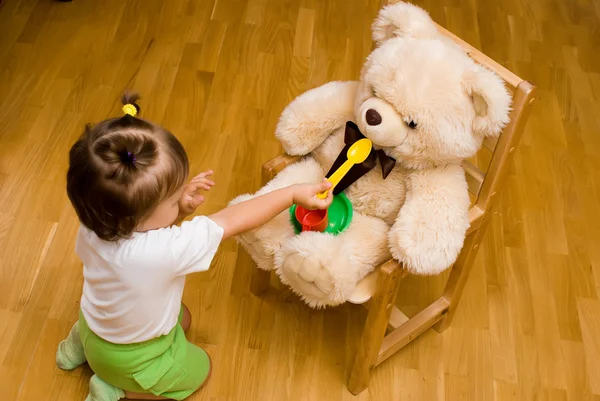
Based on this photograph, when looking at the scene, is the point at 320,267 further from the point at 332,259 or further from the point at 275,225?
the point at 275,225

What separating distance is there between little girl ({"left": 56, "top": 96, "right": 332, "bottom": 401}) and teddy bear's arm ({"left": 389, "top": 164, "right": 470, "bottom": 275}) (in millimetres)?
132

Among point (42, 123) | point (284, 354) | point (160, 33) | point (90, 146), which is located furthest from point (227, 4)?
point (90, 146)

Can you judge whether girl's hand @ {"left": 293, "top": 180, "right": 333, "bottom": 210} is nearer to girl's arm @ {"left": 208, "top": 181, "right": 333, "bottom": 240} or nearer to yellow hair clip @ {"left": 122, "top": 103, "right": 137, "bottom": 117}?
girl's arm @ {"left": 208, "top": 181, "right": 333, "bottom": 240}

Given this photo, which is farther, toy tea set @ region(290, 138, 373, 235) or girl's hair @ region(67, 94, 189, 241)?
toy tea set @ region(290, 138, 373, 235)

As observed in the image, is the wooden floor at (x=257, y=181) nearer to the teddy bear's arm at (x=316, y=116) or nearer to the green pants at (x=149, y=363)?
the green pants at (x=149, y=363)

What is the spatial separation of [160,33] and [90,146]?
1.11 metres

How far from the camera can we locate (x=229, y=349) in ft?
4.63

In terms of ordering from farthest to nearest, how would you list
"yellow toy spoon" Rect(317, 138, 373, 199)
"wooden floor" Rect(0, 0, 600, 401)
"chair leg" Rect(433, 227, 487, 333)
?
"wooden floor" Rect(0, 0, 600, 401), "chair leg" Rect(433, 227, 487, 333), "yellow toy spoon" Rect(317, 138, 373, 199)

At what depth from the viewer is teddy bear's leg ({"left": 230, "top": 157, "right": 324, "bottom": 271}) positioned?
48.0 inches

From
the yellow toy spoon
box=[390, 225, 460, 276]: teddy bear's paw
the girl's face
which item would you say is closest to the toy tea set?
the yellow toy spoon

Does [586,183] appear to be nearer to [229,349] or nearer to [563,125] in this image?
[563,125]

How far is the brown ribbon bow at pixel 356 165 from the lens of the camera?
1177 millimetres

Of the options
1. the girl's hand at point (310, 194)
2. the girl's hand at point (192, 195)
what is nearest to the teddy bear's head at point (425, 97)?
the girl's hand at point (310, 194)

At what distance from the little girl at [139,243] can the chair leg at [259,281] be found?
0.66 ft
